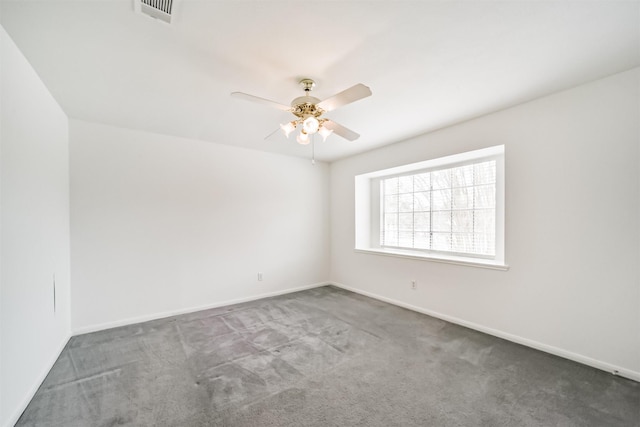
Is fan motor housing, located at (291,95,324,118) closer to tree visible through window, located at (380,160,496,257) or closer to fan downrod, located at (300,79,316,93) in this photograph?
fan downrod, located at (300,79,316,93)

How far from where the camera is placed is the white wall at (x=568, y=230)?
2.16 m

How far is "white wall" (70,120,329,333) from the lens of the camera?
3.10m

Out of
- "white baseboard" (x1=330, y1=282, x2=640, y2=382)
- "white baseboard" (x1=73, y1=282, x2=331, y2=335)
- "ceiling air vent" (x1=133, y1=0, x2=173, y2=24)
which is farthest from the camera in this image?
"white baseboard" (x1=73, y1=282, x2=331, y2=335)

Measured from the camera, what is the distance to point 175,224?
3.63 metres

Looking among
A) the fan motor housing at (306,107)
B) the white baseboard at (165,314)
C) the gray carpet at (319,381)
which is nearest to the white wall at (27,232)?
the gray carpet at (319,381)

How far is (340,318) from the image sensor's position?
3.46m

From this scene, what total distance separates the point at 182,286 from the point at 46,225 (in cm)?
170

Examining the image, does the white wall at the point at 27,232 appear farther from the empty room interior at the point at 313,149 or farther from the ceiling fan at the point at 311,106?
the ceiling fan at the point at 311,106

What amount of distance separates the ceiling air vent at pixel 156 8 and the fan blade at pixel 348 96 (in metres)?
1.05

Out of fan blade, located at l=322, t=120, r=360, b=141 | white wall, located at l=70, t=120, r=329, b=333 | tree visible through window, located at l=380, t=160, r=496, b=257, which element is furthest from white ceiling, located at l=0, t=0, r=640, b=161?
tree visible through window, located at l=380, t=160, r=496, b=257

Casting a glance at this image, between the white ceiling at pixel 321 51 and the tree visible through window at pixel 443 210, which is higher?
the white ceiling at pixel 321 51

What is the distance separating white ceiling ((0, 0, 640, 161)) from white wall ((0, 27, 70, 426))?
0.26m

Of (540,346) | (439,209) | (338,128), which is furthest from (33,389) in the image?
(439,209)

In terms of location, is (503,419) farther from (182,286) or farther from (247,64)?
(182,286)
